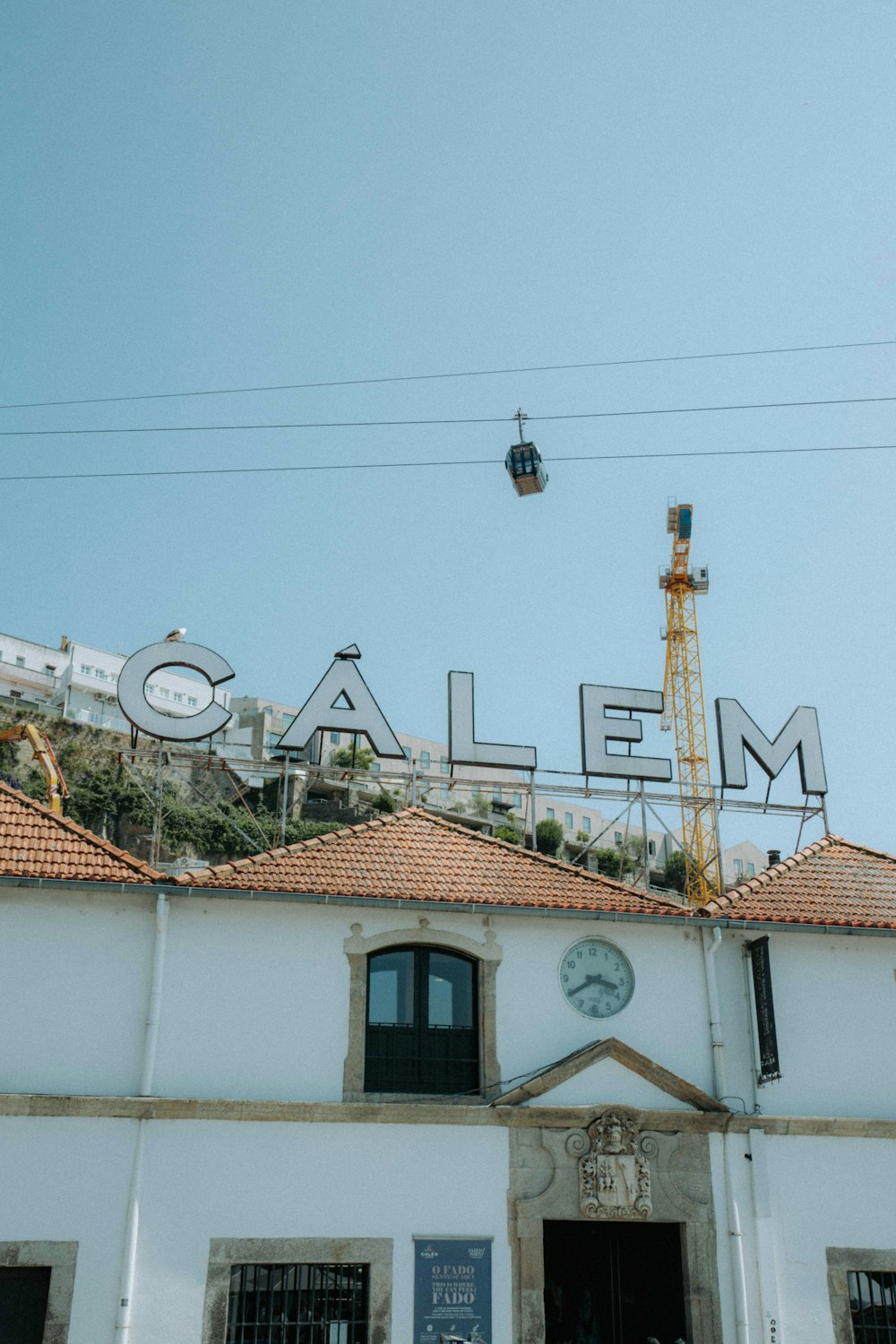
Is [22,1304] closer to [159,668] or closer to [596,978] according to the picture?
[596,978]

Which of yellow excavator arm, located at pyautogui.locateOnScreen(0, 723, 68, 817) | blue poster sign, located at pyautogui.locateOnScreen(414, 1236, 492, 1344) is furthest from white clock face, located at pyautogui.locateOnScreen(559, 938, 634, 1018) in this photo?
yellow excavator arm, located at pyautogui.locateOnScreen(0, 723, 68, 817)

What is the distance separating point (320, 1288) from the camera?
1603 cm

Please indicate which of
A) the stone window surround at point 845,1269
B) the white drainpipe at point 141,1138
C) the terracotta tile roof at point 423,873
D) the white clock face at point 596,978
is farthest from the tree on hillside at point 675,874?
the white drainpipe at point 141,1138

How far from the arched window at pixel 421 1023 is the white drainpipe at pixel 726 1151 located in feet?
12.2

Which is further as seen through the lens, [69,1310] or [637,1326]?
[637,1326]

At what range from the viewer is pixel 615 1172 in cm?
1725

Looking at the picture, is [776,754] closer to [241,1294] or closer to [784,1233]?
Result: [784,1233]

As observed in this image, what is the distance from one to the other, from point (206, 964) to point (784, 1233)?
9273 mm

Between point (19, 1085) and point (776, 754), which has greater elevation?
point (776, 754)

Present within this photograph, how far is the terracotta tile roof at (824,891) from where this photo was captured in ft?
62.9

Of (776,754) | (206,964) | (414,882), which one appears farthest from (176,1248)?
(776,754)

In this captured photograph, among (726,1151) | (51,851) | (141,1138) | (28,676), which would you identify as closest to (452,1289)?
(726,1151)

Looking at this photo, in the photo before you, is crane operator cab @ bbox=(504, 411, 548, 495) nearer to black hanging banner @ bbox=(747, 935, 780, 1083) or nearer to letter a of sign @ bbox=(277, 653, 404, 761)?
letter a of sign @ bbox=(277, 653, 404, 761)

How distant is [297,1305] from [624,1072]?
562 centimetres
